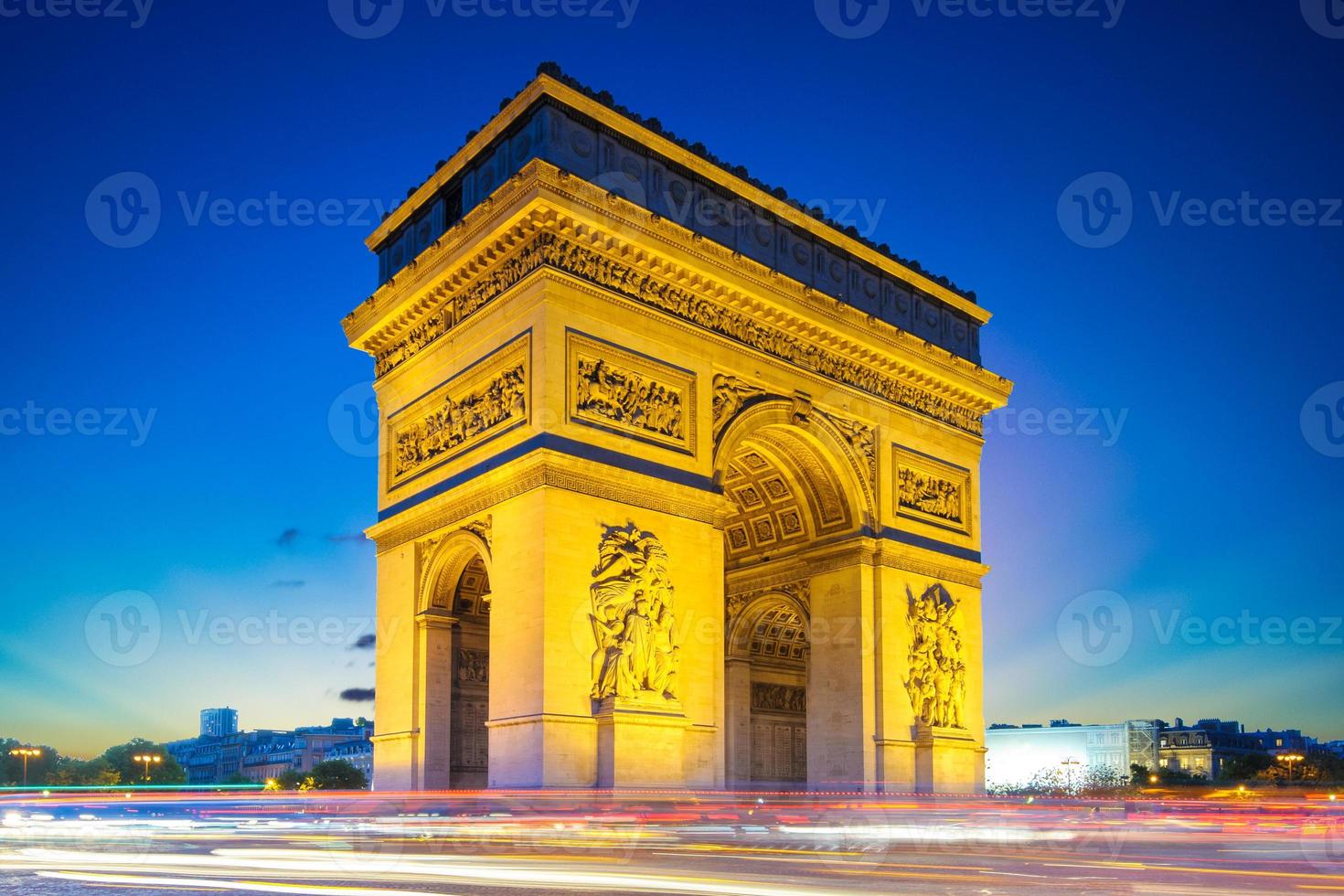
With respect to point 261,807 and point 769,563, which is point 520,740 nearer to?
point 261,807

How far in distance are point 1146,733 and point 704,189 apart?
131 m

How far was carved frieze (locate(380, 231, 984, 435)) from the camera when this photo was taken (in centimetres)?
2256

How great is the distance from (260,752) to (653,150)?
12595cm

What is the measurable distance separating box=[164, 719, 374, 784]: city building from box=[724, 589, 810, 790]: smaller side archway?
97.4 meters

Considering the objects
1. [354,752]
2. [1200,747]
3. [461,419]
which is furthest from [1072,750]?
[461,419]

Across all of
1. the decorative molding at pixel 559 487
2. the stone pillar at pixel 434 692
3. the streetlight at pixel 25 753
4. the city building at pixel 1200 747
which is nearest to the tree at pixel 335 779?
the streetlight at pixel 25 753

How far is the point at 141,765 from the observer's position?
9675 centimetres

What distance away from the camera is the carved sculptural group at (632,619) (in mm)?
21453

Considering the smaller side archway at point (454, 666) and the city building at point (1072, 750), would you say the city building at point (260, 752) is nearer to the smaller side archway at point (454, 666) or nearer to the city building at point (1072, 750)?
the city building at point (1072, 750)

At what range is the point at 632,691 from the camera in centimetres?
2153

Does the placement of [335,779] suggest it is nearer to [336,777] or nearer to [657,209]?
[336,777]

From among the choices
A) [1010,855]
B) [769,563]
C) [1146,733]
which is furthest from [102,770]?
[1146,733]

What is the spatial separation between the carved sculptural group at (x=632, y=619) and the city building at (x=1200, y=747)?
408 feet

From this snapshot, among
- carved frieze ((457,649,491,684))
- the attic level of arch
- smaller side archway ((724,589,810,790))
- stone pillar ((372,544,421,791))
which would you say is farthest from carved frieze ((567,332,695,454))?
smaller side archway ((724,589,810,790))
